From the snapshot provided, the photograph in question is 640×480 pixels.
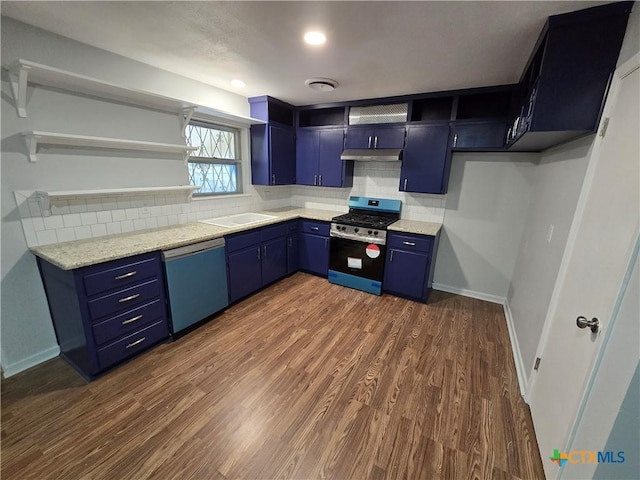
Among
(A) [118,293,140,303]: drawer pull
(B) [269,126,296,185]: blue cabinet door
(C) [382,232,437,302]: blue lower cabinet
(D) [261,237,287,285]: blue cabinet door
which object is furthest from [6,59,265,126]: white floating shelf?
(C) [382,232,437,302]: blue lower cabinet

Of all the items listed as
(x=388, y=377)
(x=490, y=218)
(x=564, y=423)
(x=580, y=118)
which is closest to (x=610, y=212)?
(x=580, y=118)

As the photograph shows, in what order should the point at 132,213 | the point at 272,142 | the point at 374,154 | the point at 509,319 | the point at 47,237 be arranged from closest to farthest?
the point at 47,237 < the point at 132,213 < the point at 509,319 < the point at 374,154 < the point at 272,142

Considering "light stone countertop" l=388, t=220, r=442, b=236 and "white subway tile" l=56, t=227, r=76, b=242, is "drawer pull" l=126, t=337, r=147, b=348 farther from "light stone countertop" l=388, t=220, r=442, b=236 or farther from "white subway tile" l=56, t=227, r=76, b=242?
"light stone countertop" l=388, t=220, r=442, b=236

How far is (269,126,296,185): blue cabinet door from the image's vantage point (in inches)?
142

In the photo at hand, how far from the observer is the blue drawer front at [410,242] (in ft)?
9.90

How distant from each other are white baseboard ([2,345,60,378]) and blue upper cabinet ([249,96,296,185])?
2.68 meters

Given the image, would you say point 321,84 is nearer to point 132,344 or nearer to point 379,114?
point 379,114

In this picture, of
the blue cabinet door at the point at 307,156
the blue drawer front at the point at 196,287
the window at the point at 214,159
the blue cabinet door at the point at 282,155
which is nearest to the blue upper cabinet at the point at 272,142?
the blue cabinet door at the point at 282,155

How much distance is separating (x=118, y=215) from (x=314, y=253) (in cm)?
232

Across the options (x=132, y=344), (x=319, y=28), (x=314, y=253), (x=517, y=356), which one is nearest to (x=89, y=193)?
(x=132, y=344)

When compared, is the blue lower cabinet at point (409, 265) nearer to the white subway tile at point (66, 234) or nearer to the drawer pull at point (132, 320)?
the drawer pull at point (132, 320)

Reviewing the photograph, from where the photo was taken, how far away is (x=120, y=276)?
76.9 inches

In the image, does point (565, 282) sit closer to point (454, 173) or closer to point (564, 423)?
point (564, 423)

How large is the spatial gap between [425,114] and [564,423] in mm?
3172
